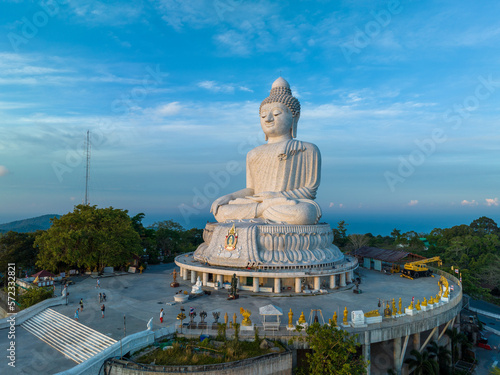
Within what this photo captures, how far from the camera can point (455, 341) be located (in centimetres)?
2044

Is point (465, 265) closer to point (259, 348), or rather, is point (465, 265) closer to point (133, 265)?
point (259, 348)

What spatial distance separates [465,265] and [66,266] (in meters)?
39.8

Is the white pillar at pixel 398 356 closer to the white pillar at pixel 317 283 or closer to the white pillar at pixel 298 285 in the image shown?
the white pillar at pixel 317 283

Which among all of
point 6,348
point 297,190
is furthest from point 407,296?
point 6,348

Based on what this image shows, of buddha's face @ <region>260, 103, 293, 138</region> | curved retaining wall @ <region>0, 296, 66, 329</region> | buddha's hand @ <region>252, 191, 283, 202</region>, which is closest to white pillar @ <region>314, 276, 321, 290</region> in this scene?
buddha's hand @ <region>252, 191, 283, 202</region>

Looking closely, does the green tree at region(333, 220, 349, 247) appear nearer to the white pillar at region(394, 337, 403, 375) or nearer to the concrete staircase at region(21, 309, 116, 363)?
the white pillar at region(394, 337, 403, 375)

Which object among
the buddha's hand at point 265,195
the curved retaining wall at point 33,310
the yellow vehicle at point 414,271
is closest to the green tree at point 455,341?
the yellow vehicle at point 414,271

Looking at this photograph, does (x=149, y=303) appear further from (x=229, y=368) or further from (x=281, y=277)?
(x=229, y=368)

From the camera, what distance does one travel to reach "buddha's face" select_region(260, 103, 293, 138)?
101 feet

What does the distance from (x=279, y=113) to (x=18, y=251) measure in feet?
87.7

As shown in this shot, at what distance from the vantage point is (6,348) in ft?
51.1

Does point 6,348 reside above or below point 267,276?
below

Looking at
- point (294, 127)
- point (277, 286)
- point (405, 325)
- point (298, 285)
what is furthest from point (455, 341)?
point (294, 127)

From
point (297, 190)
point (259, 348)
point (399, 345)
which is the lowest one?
point (399, 345)
